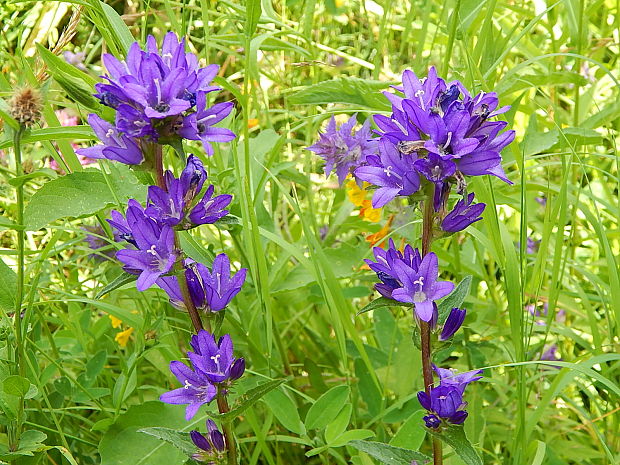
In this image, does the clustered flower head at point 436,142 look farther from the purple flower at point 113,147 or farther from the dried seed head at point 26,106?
the dried seed head at point 26,106

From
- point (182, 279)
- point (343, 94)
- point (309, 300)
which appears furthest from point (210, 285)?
point (309, 300)

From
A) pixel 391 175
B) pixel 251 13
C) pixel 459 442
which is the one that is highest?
pixel 251 13

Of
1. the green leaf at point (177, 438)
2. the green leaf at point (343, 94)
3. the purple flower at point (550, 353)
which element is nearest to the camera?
the green leaf at point (177, 438)

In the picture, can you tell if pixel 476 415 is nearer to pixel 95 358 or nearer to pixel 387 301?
pixel 387 301

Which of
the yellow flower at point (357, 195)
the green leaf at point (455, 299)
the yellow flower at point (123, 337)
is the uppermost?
the green leaf at point (455, 299)

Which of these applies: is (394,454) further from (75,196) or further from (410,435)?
(75,196)

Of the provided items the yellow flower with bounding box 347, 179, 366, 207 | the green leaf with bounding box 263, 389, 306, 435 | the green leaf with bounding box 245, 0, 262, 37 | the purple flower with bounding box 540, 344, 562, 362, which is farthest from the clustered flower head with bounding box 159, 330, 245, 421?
A: the purple flower with bounding box 540, 344, 562, 362

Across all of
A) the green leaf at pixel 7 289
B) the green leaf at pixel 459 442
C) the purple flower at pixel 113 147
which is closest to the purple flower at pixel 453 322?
the green leaf at pixel 459 442
